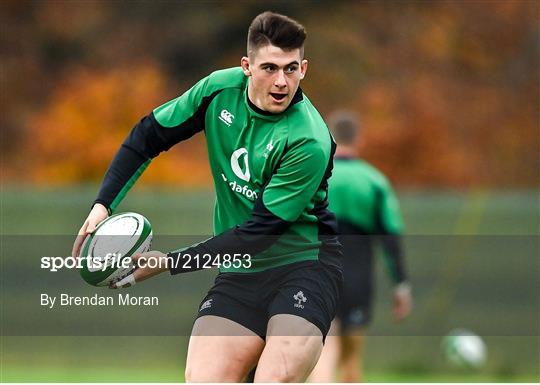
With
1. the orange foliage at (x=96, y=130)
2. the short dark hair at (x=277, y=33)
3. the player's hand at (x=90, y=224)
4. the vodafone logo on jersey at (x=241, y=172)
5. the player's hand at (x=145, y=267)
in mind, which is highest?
the orange foliage at (x=96, y=130)

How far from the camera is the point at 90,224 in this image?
→ 5941mm

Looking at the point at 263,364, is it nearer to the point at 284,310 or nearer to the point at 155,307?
the point at 284,310

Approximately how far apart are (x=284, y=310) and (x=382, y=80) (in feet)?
48.3

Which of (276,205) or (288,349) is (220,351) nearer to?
(288,349)

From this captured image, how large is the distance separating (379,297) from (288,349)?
267 inches

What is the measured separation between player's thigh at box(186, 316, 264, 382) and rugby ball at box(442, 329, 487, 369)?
262 inches

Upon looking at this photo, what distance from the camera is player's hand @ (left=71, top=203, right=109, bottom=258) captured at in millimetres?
5906

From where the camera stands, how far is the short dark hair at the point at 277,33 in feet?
18.9

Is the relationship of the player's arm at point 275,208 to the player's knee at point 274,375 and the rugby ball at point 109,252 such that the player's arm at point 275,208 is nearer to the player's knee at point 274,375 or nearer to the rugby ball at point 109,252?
the rugby ball at point 109,252

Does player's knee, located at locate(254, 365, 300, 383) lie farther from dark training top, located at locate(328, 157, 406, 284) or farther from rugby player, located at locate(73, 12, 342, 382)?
dark training top, located at locate(328, 157, 406, 284)

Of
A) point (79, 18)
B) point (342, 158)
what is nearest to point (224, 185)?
point (342, 158)

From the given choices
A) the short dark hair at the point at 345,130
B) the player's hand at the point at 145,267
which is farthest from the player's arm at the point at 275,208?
the short dark hair at the point at 345,130

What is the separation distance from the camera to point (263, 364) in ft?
18.5

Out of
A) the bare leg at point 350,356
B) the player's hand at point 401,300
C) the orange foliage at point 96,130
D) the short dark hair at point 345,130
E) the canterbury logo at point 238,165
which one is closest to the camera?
the canterbury logo at point 238,165
